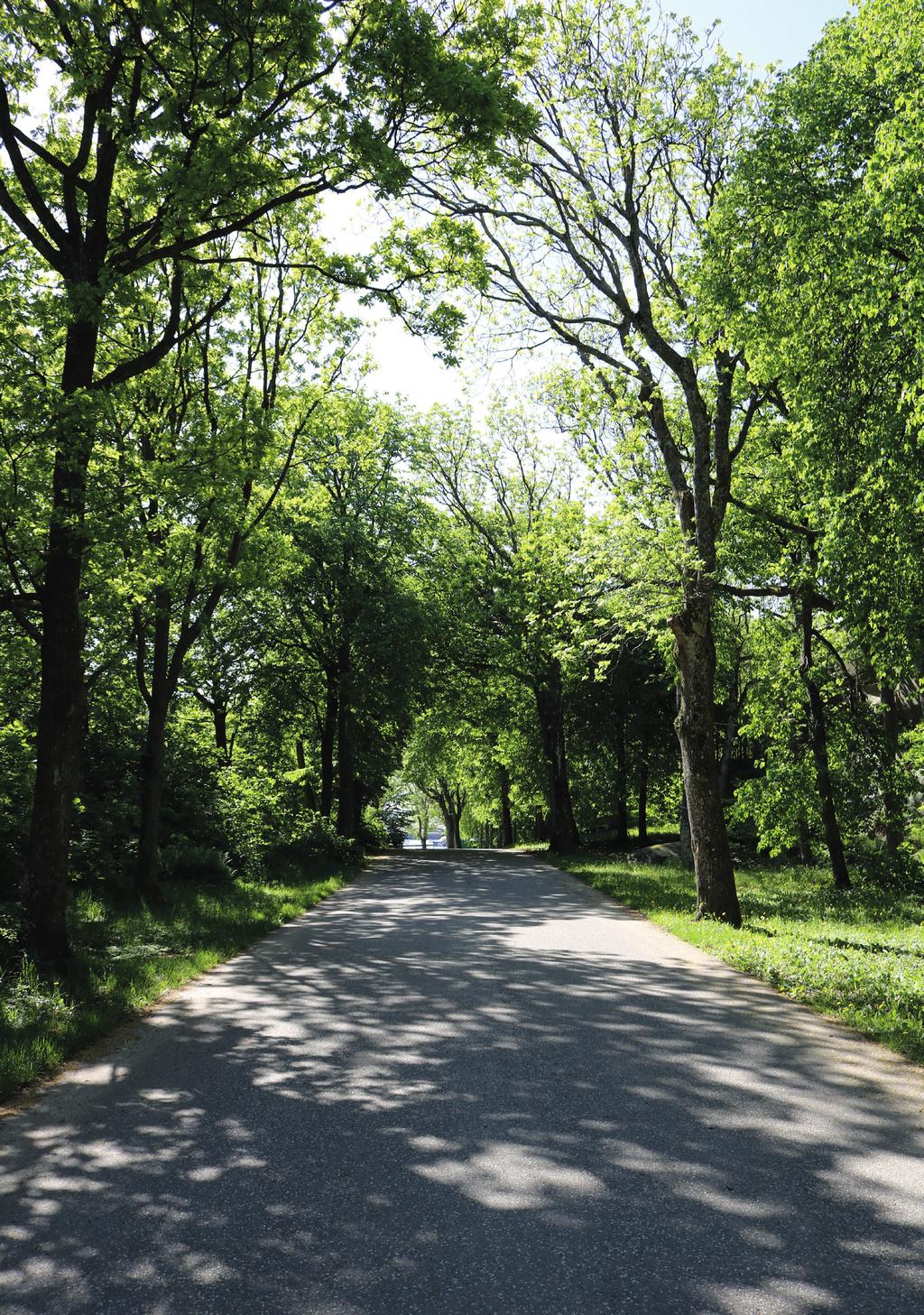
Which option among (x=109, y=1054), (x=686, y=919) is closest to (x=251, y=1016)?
(x=109, y=1054)

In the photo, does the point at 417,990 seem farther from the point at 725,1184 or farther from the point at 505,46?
the point at 505,46

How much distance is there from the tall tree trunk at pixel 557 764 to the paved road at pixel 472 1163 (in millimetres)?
20277

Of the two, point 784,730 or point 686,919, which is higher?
point 784,730

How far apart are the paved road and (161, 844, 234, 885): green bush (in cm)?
673

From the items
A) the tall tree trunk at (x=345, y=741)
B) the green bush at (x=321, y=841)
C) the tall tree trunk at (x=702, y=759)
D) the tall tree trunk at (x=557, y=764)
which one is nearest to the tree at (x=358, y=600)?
the tall tree trunk at (x=345, y=741)

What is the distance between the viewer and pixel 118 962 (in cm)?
828

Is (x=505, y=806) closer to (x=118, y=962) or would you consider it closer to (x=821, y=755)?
(x=821, y=755)

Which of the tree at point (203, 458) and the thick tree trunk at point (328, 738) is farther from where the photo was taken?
the thick tree trunk at point (328, 738)

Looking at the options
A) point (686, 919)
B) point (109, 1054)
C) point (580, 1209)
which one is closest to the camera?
point (580, 1209)

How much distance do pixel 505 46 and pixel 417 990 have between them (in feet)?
33.1

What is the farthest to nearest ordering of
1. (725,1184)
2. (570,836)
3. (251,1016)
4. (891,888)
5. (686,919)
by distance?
1. (570,836)
2. (891,888)
3. (686,919)
4. (251,1016)
5. (725,1184)

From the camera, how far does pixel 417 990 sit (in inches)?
302

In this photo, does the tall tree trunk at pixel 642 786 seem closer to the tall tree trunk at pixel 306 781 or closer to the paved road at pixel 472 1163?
the tall tree trunk at pixel 306 781

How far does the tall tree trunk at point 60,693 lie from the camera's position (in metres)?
7.89
